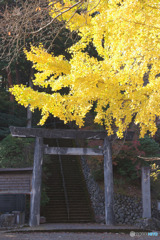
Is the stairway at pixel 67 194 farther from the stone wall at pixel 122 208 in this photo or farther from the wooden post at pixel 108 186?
the wooden post at pixel 108 186

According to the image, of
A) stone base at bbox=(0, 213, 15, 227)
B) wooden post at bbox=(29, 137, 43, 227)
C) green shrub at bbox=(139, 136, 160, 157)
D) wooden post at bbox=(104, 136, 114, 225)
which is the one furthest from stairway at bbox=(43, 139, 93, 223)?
green shrub at bbox=(139, 136, 160, 157)

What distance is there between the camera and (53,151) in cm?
1094

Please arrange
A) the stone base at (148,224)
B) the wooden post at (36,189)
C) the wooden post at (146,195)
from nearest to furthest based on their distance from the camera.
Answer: the wooden post at (36,189) < the stone base at (148,224) < the wooden post at (146,195)

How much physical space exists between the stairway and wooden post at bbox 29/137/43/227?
249 cm

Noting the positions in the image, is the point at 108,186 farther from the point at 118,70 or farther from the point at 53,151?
the point at 118,70

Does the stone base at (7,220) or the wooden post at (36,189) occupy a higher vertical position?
the wooden post at (36,189)

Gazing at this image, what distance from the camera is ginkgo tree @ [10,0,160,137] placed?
5.74 metres

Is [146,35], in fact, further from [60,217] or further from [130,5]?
[60,217]

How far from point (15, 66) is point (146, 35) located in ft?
44.2

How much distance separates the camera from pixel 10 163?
13.8 m

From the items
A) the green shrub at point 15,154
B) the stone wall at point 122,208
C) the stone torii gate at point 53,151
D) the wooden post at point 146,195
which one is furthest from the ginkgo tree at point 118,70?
the stone wall at point 122,208

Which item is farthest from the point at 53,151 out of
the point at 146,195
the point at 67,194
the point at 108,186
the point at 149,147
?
the point at 149,147

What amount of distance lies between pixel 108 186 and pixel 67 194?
15.7 ft

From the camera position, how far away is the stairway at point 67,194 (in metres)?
13.2
